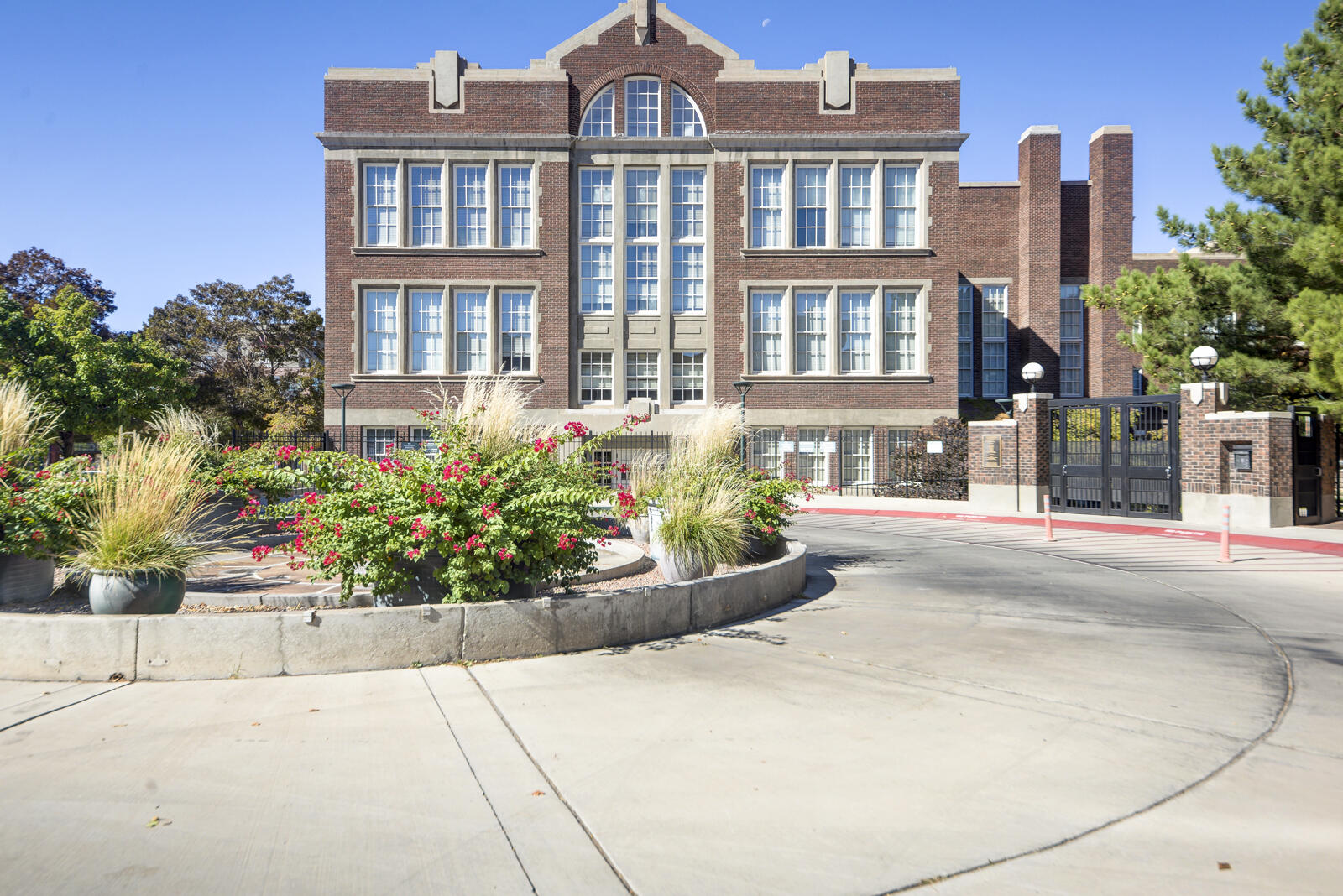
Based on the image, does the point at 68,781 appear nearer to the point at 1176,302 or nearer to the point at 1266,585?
the point at 1266,585

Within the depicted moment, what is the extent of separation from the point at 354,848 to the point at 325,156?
1272 inches

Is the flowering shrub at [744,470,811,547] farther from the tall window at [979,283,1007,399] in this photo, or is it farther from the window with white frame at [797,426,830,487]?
the tall window at [979,283,1007,399]

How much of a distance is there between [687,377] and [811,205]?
26.3ft

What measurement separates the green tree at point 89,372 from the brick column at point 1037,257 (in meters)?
37.5

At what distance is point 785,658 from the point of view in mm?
6707

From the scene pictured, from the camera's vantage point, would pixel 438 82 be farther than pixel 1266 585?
Yes

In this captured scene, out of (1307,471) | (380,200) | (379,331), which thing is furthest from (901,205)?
(379,331)

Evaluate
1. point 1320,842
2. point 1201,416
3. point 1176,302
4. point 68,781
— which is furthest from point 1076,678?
point 1176,302

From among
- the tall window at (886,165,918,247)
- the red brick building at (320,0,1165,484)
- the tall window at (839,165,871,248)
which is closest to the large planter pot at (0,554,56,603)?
the red brick building at (320,0,1165,484)

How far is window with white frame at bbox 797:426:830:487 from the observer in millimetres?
31812

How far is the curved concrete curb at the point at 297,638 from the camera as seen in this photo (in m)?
5.88

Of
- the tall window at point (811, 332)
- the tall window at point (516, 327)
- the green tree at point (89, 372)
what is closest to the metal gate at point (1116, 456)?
the tall window at point (811, 332)

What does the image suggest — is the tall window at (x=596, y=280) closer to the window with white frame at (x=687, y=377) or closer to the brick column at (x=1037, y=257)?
the window with white frame at (x=687, y=377)

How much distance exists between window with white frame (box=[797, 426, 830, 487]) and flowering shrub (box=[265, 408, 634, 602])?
2517cm
